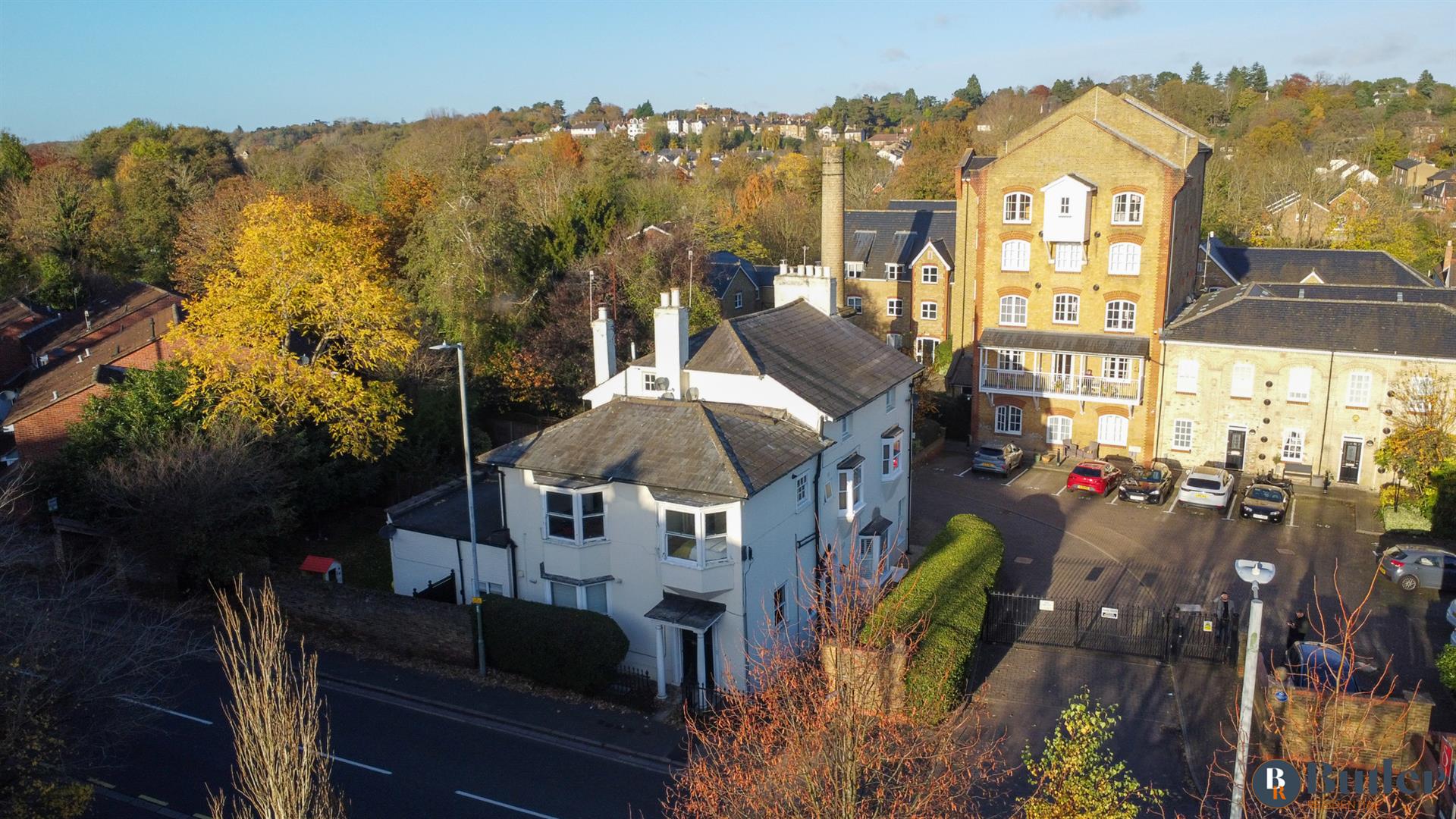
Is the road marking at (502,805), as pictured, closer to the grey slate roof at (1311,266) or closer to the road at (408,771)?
the road at (408,771)

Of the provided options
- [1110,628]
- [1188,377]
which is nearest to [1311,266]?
[1188,377]

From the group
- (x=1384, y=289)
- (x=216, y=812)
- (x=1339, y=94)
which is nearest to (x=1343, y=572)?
(x=1384, y=289)

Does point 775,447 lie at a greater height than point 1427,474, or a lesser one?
greater

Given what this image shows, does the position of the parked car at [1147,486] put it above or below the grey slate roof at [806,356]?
below

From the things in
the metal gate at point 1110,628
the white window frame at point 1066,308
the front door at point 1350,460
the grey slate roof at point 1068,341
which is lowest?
the metal gate at point 1110,628

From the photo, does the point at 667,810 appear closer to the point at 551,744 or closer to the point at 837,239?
the point at 551,744

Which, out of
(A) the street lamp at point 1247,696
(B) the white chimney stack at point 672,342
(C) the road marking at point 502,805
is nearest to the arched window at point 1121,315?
(B) the white chimney stack at point 672,342

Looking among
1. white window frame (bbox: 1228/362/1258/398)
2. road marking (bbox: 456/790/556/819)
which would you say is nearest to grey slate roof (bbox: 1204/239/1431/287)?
white window frame (bbox: 1228/362/1258/398)
